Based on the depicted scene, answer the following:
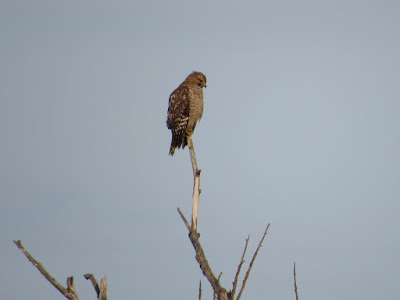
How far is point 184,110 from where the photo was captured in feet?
66.7

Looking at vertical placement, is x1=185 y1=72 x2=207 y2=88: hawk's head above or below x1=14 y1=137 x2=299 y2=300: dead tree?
above

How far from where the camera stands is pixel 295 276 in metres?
8.27

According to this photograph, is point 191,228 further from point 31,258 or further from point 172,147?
Answer: point 172,147

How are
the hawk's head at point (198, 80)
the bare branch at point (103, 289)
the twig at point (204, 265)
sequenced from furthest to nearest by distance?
1. the hawk's head at point (198, 80)
2. the twig at point (204, 265)
3. the bare branch at point (103, 289)

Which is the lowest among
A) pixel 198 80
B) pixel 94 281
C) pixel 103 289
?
pixel 103 289

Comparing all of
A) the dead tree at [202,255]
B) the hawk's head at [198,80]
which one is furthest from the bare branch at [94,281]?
the hawk's head at [198,80]

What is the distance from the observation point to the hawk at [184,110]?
19.9m

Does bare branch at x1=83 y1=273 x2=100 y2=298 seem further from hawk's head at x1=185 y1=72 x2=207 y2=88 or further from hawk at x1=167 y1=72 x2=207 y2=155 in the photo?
hawk's head at x1=185 y1=72 x2=207 y2=88

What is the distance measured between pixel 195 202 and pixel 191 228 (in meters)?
0.55

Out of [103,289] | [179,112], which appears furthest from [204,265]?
[179,112]

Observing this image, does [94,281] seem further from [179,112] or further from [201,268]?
[179,112]

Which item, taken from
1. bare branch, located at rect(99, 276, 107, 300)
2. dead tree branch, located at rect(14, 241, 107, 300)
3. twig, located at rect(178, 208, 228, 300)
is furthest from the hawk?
bare branch, located at rect(99, 276, 107, 300)

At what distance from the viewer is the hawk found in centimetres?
1986

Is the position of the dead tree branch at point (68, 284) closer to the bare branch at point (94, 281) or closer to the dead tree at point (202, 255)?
the bare branch at point (94, 281)
